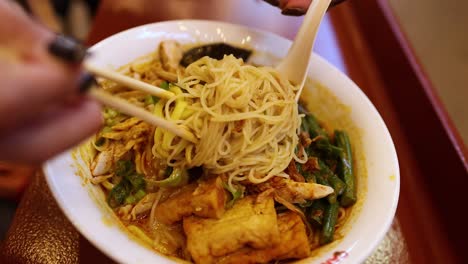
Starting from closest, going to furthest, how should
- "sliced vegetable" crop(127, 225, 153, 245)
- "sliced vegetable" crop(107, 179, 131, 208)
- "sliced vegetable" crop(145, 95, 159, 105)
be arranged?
1. "sliced vegetable" crop(127, 225, 153, 245)
2. "sliced vegetable" crop(107, 179, 131, 208)
3. "sliced vegetable" crop(145, 95, 159, 105)

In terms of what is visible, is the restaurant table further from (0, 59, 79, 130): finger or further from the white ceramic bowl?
(0, 59, 79, 130): finger

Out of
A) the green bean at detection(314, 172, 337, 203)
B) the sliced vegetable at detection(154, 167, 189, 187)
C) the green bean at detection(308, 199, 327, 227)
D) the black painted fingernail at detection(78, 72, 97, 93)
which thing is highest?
the black painted fingernail at detection(78, 72, 97, 93)

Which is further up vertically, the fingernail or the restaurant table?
the fingernail

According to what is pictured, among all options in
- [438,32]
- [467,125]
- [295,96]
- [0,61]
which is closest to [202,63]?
[295,96]

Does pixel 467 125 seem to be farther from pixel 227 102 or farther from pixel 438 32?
pixel 227 102

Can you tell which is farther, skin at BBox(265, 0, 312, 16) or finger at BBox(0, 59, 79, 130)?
skin at BBox(265, 0, 312, 16)

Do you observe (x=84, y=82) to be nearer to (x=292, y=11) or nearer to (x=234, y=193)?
(x=234, y=193)

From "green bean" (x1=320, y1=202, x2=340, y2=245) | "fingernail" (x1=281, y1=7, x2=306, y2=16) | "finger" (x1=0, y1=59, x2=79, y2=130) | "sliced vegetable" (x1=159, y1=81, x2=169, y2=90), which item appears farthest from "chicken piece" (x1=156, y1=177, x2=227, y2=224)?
"fingernail" (x1=281, y1=7, x2=306, y2=16)

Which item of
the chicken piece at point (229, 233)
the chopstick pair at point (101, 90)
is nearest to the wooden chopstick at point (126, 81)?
the chopstick pair at point (101, 90)
